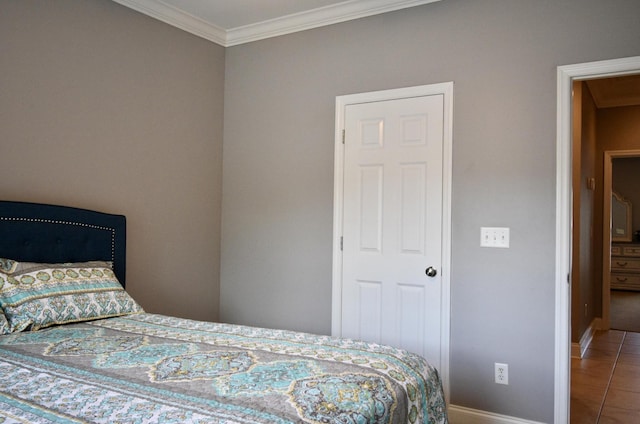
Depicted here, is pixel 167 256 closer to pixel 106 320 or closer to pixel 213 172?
pixel 213 172

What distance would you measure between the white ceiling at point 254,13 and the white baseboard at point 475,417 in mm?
2484

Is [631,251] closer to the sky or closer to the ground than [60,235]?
closer to the ground

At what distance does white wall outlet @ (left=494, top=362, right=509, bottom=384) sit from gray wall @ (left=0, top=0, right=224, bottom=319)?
209 centimetres

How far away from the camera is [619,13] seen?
2.60m

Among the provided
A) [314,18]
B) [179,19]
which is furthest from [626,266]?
[179,19]

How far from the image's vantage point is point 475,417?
2.91 m

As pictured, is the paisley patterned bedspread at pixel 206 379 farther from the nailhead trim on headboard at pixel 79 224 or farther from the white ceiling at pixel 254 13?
the white ceiling at pixel 254 13

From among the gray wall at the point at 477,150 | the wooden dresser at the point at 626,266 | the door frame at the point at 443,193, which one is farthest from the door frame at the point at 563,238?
the wooden dresser at the point at 626,266

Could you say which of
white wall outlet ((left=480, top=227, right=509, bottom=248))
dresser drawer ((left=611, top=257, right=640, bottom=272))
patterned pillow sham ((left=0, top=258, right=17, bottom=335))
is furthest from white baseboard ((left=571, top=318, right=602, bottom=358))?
patterned pillow sham ((left=0, top=258, right=17, bottom=335))

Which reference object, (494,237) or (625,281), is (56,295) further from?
(625,281)

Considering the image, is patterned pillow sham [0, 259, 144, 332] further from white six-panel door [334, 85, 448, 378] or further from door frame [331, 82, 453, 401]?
white six-panel door [334, 85, 448, 378]

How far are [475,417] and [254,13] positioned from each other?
2987 millimetres

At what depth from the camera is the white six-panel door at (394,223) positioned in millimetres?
3053

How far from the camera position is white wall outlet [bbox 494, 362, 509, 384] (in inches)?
112
